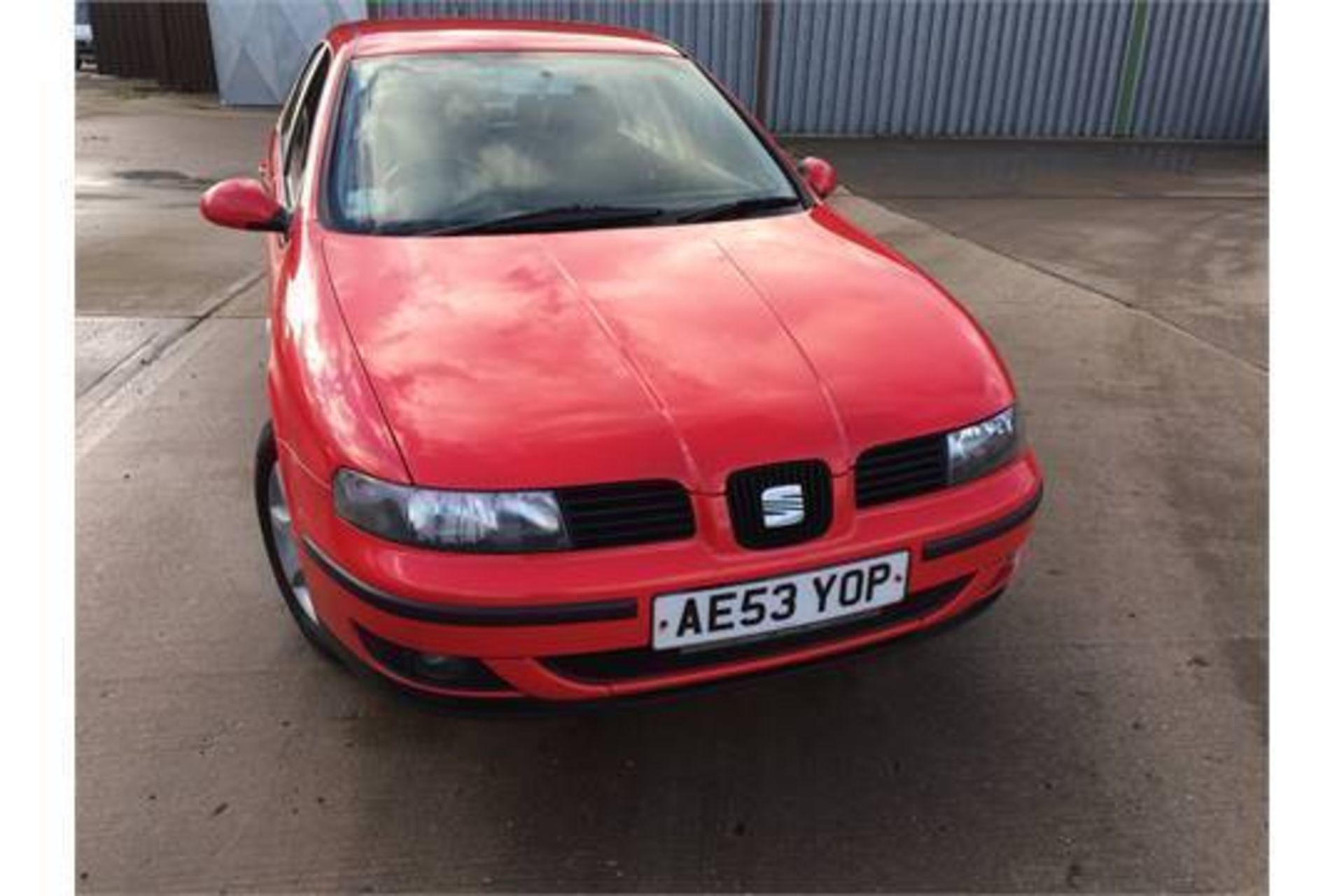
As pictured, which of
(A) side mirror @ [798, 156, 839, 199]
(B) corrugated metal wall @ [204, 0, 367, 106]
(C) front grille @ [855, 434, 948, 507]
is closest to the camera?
(C) front grille @ [855, 434, 948, 507]

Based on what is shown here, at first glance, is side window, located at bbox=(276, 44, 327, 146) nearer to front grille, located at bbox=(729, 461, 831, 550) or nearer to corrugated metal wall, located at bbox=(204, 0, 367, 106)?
front grille, located at bbox=(729, 461, 831, 550)

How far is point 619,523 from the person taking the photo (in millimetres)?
1747

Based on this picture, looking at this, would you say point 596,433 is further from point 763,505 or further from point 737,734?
point 737,734

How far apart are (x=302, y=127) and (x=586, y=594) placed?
231cm

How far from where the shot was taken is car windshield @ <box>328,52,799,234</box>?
2576 mm

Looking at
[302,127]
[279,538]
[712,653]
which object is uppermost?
[302,127]

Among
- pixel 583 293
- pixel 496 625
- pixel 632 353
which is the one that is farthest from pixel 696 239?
Answer: pixel 496 625

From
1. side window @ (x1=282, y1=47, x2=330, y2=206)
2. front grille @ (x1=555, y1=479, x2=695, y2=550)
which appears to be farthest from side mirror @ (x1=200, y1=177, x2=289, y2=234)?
front grille @ (x1=555, y1=479, x2=695, y2=550)

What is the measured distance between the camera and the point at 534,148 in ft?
9.03

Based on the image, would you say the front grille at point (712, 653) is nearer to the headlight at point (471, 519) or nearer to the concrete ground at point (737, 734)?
the concrete ground at point (737, 734)

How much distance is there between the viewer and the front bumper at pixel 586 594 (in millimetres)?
1698

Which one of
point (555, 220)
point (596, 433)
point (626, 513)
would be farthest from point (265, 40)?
point (626, 513)

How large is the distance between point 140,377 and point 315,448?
2863mm

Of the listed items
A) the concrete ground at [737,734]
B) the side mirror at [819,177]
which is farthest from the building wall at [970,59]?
the side mirror at [819,177]
